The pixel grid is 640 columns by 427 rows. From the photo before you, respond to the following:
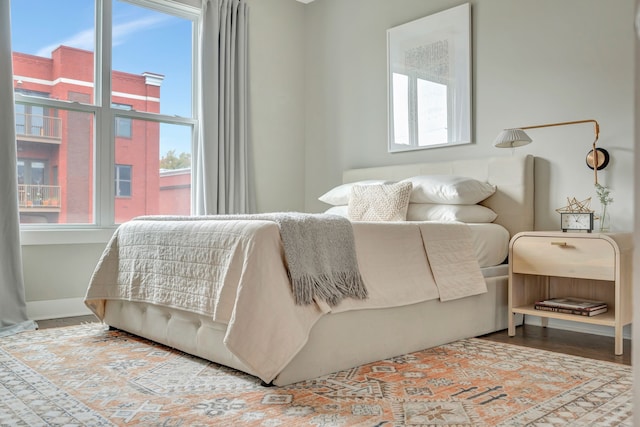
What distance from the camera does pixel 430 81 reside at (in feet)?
13.3

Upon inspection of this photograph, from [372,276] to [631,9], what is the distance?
2161 millimetres

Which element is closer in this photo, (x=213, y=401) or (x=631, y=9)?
(x=213, y=401)

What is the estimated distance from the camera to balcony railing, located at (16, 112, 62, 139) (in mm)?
3631

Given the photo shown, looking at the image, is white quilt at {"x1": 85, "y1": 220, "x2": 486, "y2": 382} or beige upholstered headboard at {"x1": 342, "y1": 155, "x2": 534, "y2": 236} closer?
white quilt at {"x1": 85, "y1": 220, "x2": 486, "y2": 382}

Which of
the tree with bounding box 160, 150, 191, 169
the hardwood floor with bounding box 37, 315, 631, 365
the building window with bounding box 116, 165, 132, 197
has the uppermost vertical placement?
the tree with bounding box 160, 150, 191, 169

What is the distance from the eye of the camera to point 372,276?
2.41 m

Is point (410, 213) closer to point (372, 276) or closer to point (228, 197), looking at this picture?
point (372, 276)

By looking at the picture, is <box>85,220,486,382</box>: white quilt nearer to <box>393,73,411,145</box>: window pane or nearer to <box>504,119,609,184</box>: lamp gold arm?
<box>504,119,609,184</box>: lamp gold arm

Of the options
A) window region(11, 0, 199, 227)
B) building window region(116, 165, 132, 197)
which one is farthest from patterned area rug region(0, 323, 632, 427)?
building window region(116, 165, 132, 197)

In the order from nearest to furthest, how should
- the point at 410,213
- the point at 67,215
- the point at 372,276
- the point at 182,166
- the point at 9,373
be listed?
the point at 9,373, the point at 372,276, the point at 410,213, the point at 67,215, the point at 182,166

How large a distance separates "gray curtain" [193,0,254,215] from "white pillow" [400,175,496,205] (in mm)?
1683

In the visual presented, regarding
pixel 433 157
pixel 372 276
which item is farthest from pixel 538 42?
pixel 372 276

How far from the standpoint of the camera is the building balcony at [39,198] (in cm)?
363

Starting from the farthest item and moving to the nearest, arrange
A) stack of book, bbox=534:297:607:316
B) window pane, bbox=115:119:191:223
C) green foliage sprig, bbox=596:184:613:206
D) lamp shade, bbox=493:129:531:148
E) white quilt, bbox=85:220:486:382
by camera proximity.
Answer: window pane, bbox=115:119:191:223 < lamp shade, bbox=493:129:531:148 < green foliage sprig, bbox=596:184:613:206 < stack of book, bbox=534:297:607:316 < white quilt, bbox=85:220:486:382
